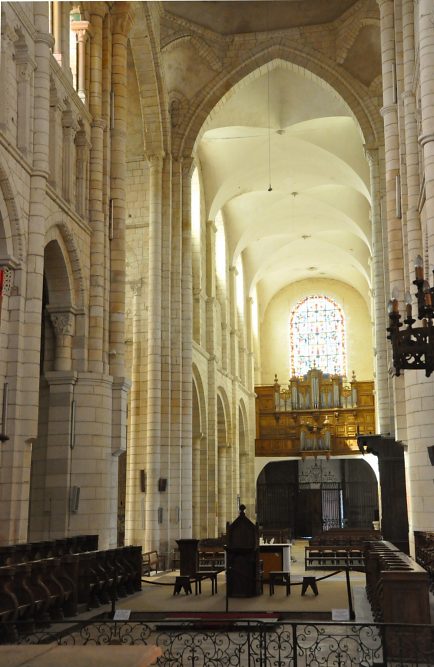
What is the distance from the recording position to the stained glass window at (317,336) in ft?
147

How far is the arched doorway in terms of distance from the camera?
3950cm

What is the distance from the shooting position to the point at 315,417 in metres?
39.2

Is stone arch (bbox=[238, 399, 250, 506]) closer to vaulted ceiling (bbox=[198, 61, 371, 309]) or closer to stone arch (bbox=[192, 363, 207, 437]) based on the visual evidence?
vaulted ceiling (bbox=[198, 61, 371, 309])

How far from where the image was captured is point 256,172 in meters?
31.3

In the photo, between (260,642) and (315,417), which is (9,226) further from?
(315,417)

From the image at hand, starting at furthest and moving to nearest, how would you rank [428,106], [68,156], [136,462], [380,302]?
[380,302] → [136,462] → [68,156] → [428,106]

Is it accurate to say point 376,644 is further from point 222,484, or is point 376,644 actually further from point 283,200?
point 283,200

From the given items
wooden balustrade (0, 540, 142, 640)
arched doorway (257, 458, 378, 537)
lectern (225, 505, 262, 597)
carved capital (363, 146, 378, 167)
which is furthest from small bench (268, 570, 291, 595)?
arched doorway (257, 458, 378, 537)

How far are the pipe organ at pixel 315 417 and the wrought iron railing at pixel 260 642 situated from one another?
91.0 feet

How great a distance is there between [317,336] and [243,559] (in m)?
32.0

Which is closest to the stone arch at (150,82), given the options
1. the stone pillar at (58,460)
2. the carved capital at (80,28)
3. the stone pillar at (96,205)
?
the stone pillar at (96,205)

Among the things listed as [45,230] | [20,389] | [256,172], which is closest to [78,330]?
[45,230]

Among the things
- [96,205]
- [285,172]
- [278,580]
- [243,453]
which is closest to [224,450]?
[243,453]

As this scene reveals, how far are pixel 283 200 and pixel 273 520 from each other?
644 inches
